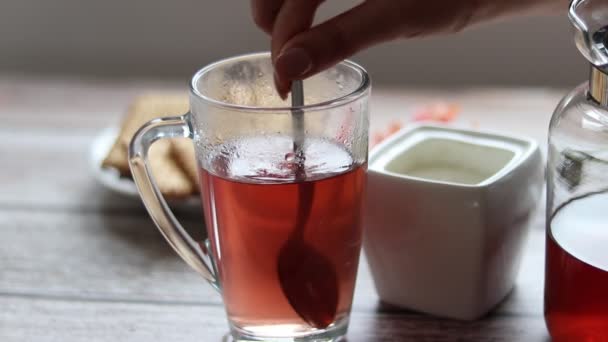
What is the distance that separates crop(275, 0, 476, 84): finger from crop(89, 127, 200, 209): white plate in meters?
0.31

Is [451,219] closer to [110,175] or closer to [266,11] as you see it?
[266,11]

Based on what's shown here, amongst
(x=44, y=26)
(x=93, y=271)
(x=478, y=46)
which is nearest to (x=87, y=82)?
(x=44, y=26)

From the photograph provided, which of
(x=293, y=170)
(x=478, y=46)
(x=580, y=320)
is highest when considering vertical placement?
(x=293, y=170)

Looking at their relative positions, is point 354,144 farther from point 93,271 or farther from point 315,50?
point 93,271

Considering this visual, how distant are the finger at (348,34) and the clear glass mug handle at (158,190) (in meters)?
0.11

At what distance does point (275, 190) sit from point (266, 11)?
6.2 inches

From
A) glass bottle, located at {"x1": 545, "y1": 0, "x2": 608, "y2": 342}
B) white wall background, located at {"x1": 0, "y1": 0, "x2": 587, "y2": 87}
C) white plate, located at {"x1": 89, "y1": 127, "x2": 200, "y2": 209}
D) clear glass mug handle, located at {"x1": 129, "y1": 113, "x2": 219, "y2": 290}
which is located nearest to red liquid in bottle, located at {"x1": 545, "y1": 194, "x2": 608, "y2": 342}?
glass bottle, located at {"x1": 545, "y1": 0, "x2": 608, "y2": 342}

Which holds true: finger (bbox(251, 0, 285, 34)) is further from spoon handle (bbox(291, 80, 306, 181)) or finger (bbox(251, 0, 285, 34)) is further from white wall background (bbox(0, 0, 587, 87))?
white wall background (bbox(0, 0, 587, 87))

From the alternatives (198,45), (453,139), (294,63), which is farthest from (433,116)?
(198,45)

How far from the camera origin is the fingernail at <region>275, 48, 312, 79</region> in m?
0.57

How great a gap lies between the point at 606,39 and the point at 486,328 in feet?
0.87

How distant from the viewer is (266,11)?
0.68 metres

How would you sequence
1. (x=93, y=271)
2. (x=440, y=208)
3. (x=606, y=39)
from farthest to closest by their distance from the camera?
(x=93, y=271) → (x=440, y=208) → (x=606, y=39)

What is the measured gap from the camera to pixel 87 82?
1.31 meters
